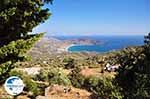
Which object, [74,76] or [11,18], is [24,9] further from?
[74,76]

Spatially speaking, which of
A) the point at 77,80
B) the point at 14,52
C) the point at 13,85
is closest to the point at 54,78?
the point at 77,80

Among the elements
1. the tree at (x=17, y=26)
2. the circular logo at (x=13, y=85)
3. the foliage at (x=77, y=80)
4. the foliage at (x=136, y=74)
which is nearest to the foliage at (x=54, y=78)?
the foliage at (x=77, y=80)

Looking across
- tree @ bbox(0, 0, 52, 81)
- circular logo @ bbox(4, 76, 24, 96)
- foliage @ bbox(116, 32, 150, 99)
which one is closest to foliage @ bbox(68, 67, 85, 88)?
foliage @ bbox(116, 32, 150, 99)

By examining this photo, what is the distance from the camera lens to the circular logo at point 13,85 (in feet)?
42.9

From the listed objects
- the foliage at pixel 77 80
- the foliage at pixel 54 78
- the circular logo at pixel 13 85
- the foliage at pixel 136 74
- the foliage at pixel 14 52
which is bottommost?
the foliage at pixel 77 80

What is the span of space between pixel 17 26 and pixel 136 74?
8153 millimetres

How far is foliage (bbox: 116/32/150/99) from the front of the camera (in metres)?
20.4

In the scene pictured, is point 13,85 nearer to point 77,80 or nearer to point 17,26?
point 17,26

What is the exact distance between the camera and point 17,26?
60.6ft

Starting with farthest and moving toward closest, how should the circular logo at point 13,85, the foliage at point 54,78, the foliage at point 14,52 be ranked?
the foliage at point 54,78, the foliage at point 14,52, the circular logo at point 13,85

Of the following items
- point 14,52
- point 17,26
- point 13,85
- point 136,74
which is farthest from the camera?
point 136,74

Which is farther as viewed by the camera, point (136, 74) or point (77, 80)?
point (77, 80)

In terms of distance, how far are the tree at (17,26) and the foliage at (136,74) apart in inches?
270

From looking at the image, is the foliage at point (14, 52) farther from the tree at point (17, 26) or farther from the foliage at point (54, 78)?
the foliage at point (54, 78)
